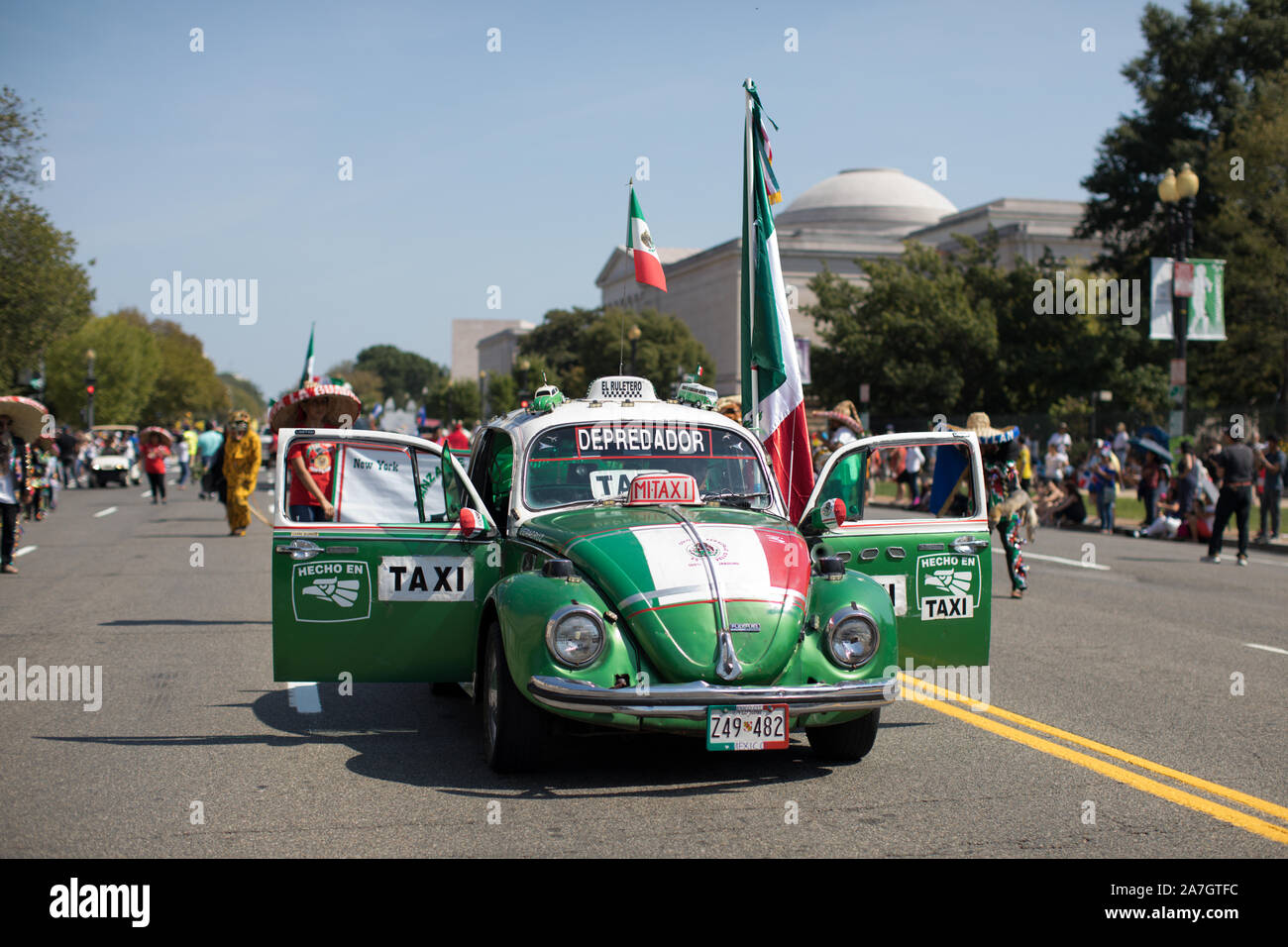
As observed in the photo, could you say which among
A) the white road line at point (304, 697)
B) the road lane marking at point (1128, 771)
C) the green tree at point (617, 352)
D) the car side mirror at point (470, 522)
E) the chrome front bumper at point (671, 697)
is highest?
the green tree at point (617, 352)

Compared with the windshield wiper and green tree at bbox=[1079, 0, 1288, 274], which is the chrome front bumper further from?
green tree at bbox=[1079, 0, 1288, 274]

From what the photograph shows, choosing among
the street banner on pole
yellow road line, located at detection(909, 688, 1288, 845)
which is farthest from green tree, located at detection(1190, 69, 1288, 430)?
yellow road line, located at detection(909, 688, 1288, 845)

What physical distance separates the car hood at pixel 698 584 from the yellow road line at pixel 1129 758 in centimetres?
199

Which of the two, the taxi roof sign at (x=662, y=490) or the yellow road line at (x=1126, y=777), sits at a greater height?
the taxi roof sign at (x=662, y=490)

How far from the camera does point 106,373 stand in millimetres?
87812

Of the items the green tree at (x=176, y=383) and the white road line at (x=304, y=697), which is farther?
the green tree at (x=176, y=383)

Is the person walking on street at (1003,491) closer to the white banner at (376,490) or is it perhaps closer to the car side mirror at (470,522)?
the white banner at (376,490)

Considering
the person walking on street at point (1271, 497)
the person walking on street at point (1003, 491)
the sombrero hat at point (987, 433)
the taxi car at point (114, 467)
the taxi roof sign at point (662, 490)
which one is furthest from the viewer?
the taxi car at point (114, 467)

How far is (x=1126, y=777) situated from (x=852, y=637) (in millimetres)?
1533

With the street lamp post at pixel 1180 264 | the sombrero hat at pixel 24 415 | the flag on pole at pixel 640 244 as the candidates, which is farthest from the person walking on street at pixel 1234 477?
the sombrero hat at pixel 24 415

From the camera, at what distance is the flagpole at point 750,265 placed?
9.98m

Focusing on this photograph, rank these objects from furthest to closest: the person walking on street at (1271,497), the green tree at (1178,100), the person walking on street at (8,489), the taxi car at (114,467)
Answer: the green tree at (1178,100), the taxi car at (114,467), the person walking on street at (1271,497), the person walking on street at (8,489)
